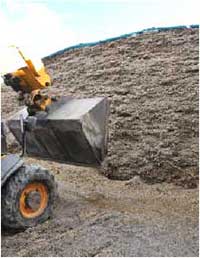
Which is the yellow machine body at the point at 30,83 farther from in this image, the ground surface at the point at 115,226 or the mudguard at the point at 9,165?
the ground surface at the point at 115,226

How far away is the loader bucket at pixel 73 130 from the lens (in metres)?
3.92

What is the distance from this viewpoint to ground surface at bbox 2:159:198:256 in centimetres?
299

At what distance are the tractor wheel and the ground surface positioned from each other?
9 cm

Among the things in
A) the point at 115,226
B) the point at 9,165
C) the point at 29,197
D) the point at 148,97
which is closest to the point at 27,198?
the point at 29,197

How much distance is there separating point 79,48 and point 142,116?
2891 mm

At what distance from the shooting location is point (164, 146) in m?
5.14

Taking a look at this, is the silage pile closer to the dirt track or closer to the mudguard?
the dirt track

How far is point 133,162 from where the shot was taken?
524 cm

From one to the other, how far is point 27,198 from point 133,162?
197 cm

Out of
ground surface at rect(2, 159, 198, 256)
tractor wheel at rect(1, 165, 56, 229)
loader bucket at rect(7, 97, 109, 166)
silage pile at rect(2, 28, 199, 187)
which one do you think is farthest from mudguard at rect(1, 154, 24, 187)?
silage pile at rect(2, 28, 199, 187)

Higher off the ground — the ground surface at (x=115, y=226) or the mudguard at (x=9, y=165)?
the mudguard at (x=9, y=165)

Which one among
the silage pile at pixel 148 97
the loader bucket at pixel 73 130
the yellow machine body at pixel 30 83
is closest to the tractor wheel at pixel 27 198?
the loader bucket at pixel 73 130

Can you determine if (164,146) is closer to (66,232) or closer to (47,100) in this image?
(47,100)

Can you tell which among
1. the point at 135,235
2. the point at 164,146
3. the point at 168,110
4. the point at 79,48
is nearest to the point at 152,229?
the point at 135,235
